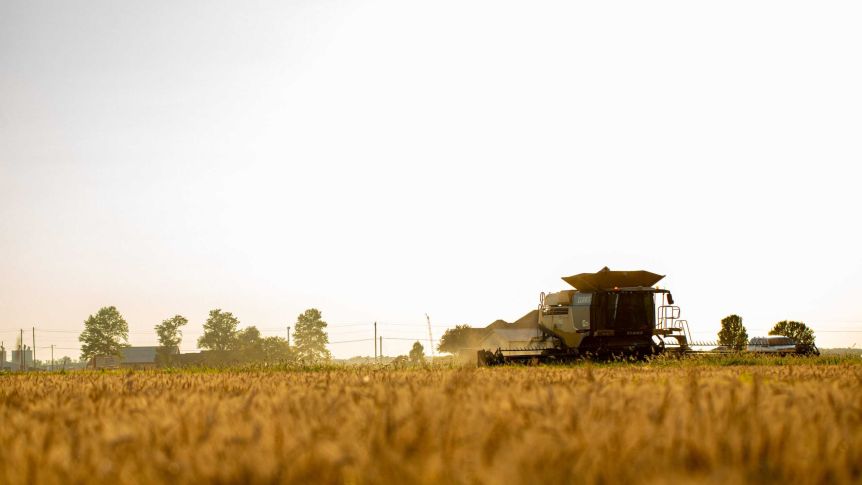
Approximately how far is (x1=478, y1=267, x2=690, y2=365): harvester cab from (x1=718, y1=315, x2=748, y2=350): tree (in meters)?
49.4

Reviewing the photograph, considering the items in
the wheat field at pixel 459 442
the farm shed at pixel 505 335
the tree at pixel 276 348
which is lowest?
the tree at pixel 276 348

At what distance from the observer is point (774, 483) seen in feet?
6.61

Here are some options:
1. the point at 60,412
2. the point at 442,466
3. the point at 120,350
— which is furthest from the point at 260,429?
the point at 120,350

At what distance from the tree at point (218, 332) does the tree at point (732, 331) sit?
8176 cm

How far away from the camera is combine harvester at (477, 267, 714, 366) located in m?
26.0

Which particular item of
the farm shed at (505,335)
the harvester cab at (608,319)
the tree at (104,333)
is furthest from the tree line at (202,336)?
the harvester cab at (608,319)

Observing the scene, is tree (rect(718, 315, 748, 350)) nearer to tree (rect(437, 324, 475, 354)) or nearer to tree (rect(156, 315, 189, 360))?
tree (rect(437, 324, 475, 354))

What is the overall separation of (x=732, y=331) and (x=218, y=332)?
86091 millimetres

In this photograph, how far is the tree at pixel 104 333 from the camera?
131 meters

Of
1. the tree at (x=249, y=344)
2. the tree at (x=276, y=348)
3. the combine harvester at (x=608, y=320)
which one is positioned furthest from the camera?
the tree at (x=276, y=348)

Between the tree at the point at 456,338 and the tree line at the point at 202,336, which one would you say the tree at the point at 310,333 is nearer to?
the tree line at the point at 202,336

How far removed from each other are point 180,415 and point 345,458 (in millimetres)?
1679

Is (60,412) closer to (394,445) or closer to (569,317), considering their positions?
(394,445)

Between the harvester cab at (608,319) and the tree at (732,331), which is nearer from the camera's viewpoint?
the harvester cab at (608,319)
